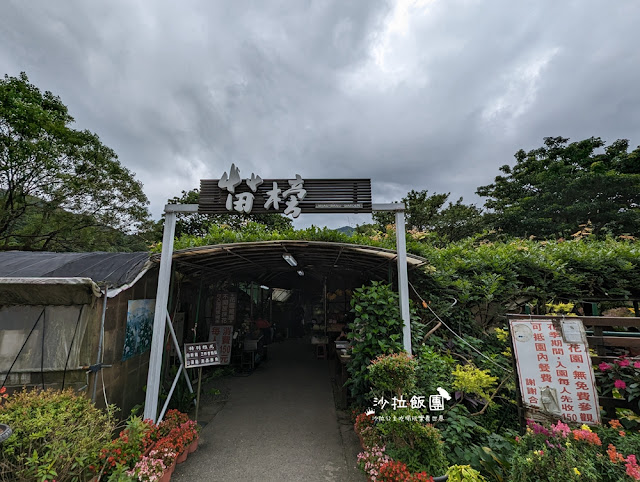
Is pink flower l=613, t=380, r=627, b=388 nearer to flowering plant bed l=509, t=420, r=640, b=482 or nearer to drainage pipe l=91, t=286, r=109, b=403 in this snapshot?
flowering plant bed l=509, t=420, r=640, b=482

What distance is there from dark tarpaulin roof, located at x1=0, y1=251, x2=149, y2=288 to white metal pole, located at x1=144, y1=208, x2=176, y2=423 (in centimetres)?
58

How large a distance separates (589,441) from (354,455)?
10.1 feet

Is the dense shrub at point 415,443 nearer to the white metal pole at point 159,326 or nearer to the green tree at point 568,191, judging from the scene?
the white metal pole at point 159,326

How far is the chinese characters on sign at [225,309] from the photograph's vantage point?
8.78 m

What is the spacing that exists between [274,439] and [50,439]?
3138 mm

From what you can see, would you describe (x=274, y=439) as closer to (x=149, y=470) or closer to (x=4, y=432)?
(x=149, y=470)

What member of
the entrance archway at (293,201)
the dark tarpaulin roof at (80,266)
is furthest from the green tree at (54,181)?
the entrance archway at (293,201)

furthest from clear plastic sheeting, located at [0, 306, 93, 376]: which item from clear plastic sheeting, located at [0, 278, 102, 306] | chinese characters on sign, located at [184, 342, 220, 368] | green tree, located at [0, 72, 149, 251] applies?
green tree, located at [0, 72, 149, 251]

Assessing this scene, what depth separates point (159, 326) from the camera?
4723 mm

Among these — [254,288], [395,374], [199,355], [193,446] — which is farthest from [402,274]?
[254,288]

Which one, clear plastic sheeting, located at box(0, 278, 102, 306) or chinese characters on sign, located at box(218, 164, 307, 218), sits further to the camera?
chinese characters on sign, located at box(218, 164, 307, 218)

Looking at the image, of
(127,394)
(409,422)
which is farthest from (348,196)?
(127,394)

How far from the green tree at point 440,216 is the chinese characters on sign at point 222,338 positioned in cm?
1201

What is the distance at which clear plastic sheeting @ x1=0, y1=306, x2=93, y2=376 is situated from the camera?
405 centimetres
